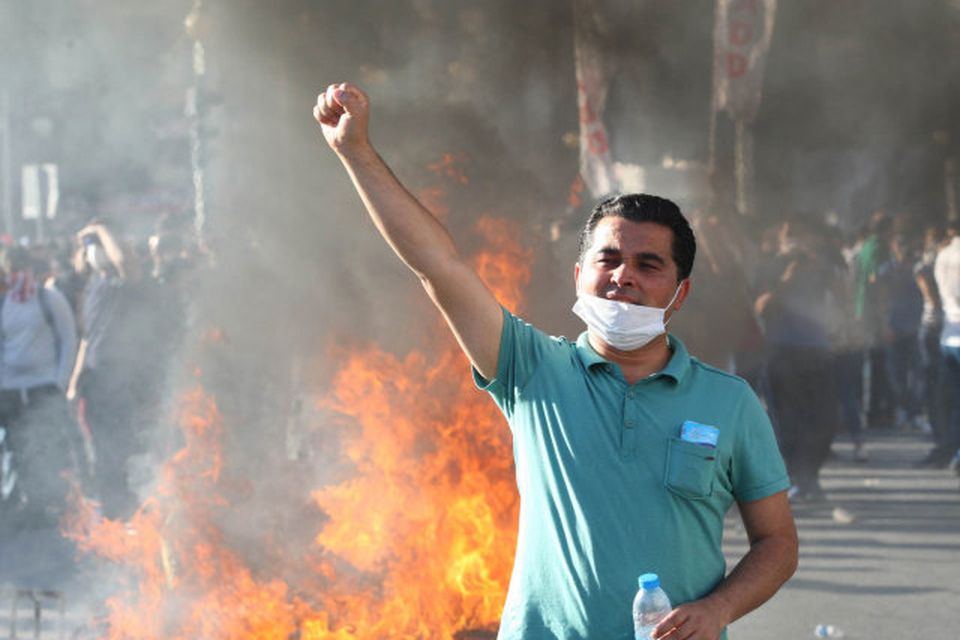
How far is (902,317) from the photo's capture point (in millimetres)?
12078

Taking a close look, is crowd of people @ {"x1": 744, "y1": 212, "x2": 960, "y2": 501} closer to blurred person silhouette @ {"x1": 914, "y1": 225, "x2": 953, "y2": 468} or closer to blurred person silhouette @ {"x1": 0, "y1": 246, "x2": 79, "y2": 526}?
blurred person silhouette @ {"x1": 914, "y1": 225, "x2": 953, "y2": 468}

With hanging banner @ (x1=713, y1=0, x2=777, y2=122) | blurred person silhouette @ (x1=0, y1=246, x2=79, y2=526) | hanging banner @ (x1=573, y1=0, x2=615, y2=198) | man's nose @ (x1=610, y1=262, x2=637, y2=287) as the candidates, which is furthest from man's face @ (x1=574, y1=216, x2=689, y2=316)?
hanging banner @ (x1=713, y1=0, x2=777, y2=122)

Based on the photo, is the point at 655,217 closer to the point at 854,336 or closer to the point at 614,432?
the point at 614,432

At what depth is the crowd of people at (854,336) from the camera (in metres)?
9.41

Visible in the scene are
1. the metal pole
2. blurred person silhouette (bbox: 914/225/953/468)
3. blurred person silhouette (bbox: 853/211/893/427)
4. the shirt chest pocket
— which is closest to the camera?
the shirt chest pocket

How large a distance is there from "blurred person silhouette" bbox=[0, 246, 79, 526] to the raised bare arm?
7142 mm

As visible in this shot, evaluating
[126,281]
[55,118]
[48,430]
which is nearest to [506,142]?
[126,281]

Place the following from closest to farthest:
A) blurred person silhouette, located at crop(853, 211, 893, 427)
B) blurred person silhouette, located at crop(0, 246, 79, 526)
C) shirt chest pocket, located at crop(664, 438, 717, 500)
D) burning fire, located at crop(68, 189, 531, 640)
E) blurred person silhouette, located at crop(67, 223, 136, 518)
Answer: shirt chest pocket, located at crop(664, 438, 717, 500) < burning fire, located at crop(68, 189, 531, 640) < blurred person silhouette, located at crop(67, 223, 136, 518) < blurred person silhouette, located at crop(0, 246, 79, 526) < blurred person silhouette, located at crop(853, 211, 893, 427)

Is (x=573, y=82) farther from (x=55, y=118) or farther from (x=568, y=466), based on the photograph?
(x=568, y=466)

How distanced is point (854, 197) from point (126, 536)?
10.6m

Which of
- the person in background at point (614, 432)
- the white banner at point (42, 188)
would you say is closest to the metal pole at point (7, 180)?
the white banner at point (42, 188)

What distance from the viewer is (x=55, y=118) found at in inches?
466

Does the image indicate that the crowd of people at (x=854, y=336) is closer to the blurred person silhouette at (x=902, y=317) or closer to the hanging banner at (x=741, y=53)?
the blurred person silhouette at (x=902, y=317)

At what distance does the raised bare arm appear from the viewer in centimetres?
236
